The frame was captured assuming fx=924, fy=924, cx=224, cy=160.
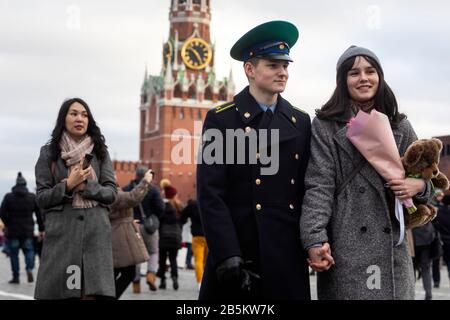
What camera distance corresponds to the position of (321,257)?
3.78m

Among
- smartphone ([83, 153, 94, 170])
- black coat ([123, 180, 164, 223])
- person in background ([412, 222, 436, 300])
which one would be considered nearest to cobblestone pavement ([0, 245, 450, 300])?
person in background ([412, 222, 436, 300])

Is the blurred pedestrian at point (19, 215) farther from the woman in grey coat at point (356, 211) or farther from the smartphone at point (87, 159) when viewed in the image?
the woman in grey coat at point (356, 211)

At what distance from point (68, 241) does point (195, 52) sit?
80318mm

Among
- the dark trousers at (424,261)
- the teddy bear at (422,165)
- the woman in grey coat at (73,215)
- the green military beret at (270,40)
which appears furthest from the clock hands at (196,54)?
the teddy bear at (422,165)

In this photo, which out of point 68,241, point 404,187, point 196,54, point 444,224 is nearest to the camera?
point 404,187

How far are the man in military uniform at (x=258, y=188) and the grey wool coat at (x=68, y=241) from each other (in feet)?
5.68

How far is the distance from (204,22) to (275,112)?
84.7 metres

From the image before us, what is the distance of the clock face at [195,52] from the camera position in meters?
85.2

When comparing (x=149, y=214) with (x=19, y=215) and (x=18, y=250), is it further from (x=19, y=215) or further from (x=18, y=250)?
(x=18, y=250)

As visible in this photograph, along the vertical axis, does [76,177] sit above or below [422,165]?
above

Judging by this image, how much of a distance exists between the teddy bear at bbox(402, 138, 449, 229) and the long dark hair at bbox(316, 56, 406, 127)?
0.64 ft

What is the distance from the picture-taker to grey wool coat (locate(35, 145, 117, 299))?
217 inches

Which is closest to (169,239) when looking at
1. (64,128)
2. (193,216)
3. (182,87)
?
(193,216)
